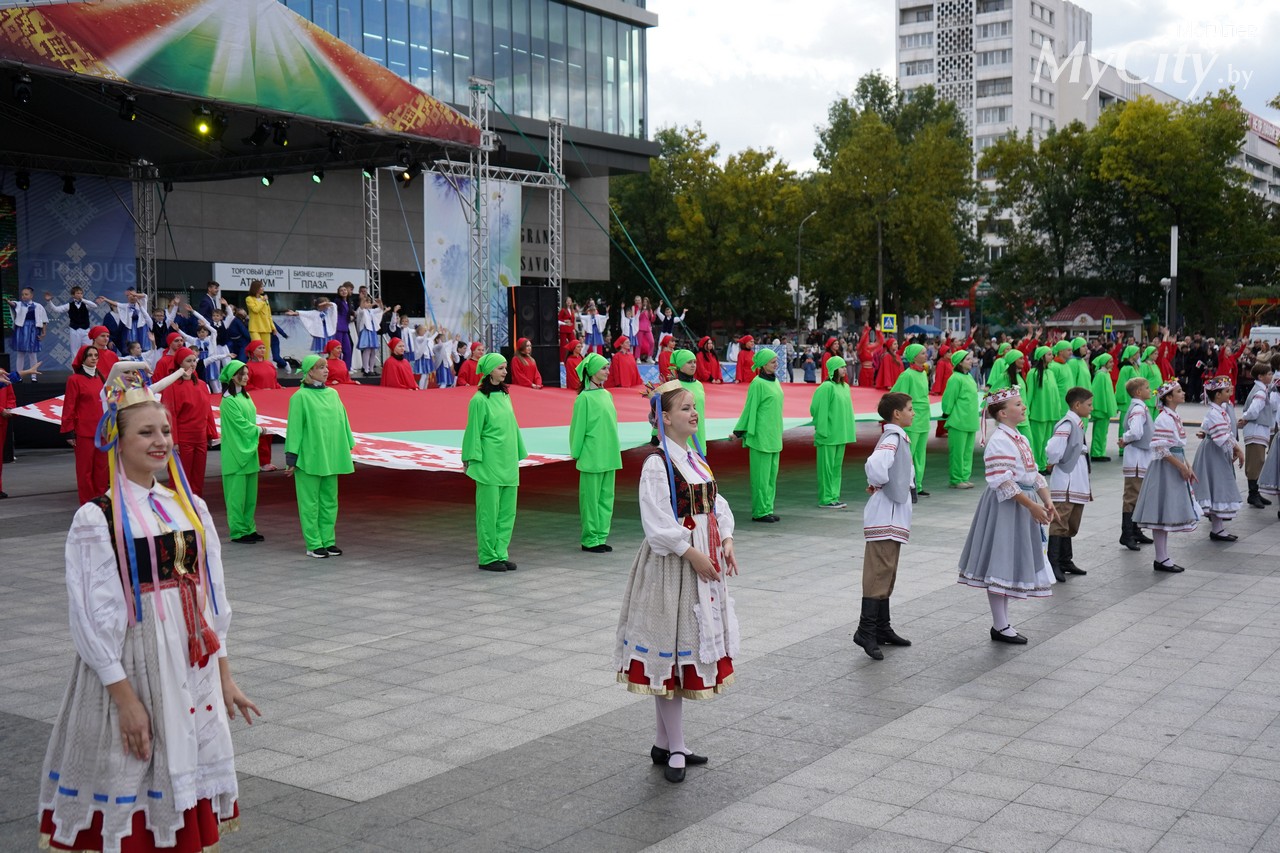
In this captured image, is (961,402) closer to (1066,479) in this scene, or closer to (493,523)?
(1066,479)

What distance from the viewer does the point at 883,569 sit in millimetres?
7562

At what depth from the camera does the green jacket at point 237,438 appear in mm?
11852

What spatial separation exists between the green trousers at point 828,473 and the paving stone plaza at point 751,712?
11.7ft

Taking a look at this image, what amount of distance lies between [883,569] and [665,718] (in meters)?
2.69

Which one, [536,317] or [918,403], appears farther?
[536,317]

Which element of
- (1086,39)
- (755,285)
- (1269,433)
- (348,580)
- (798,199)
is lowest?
(348,580)

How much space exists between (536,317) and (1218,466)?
12277 mm

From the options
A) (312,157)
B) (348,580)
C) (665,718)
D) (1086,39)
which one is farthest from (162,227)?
(1086,39)

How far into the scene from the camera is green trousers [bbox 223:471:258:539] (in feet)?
39.4

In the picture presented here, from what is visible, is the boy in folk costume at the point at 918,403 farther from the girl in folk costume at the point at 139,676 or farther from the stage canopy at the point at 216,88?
the girl in folk costume at the point at 139,676

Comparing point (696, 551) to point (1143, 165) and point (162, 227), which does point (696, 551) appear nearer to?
point (162, 227)

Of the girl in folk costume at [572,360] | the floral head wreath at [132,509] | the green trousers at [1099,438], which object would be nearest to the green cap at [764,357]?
the girl in folk costume at [572,360]

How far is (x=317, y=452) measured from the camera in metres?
11.0

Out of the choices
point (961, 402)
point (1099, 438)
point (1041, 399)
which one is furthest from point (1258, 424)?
point (1099, 438)
